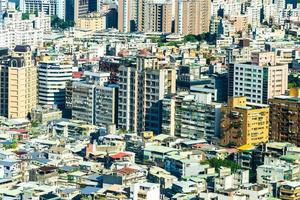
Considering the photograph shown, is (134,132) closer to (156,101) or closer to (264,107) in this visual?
(156,101)

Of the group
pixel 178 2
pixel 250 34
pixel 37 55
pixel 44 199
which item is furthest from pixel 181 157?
pixel 178 2

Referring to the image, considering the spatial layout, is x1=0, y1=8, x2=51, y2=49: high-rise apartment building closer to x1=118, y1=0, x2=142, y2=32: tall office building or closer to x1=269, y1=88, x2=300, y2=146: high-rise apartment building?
x1=118, y1=0, x2=142, y2=32: tall office building

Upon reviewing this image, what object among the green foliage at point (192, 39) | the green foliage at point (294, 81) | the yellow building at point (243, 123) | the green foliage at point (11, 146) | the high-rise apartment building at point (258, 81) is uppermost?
the green foliage at point (192, 39)

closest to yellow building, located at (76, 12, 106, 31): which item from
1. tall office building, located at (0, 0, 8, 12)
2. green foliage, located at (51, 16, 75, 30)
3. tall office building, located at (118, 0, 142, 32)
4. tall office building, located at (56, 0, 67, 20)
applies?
green foliage, located at (51, 16, 75, 30)

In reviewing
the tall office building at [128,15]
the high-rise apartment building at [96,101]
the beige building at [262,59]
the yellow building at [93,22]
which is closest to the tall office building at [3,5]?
the yellow building at [93,22]

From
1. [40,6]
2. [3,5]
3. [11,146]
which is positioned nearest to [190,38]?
[40,6]

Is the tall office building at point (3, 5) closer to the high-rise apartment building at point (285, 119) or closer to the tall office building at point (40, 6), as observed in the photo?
the tall office building at point (40, 6)

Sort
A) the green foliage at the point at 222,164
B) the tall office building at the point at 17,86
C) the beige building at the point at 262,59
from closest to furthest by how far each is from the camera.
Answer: the green foliage at the point at 222,164 → the beige building at the point at 262,59 → the tall office building at the point at 17,86

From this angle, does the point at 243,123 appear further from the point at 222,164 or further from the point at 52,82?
the point at 52,82
